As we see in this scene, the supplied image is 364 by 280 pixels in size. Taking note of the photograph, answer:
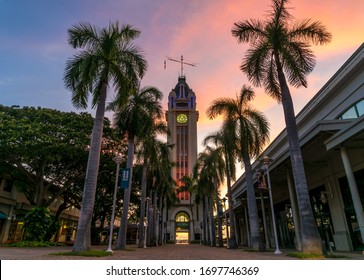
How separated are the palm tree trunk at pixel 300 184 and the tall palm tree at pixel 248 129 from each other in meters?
5.91

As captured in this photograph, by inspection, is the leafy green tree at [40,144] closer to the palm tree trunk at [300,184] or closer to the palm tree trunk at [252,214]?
the palm tree trunk at [252,214]

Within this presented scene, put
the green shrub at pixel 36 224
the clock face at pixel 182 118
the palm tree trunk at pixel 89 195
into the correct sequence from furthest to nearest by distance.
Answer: the clock face at pixel 182 118
the green shrub at pixel 36 224
the palm tree trunk at pixel 89 195

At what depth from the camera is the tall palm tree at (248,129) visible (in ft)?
64.8

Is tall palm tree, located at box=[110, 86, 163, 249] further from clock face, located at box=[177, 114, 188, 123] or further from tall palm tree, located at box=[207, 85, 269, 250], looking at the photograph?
clock face, located at box=[177, 114, 188, 123]

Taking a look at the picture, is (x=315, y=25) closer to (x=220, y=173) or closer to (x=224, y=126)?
(x=224, y=126)

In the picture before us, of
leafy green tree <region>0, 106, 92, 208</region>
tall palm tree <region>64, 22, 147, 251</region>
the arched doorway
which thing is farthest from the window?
the arched doorway

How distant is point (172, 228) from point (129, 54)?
6398 cm

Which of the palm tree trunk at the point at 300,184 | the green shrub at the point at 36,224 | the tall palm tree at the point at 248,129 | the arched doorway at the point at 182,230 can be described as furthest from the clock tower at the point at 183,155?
the palm tree trunk at the point at 300,184

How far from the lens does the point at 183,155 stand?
3125 inches

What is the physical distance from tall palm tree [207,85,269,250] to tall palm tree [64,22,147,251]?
855cm

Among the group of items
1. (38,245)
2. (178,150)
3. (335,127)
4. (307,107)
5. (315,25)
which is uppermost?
(178,150)

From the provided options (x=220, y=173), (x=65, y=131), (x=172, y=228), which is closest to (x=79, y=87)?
(x=65, y=131)

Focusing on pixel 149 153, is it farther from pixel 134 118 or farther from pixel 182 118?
pixel 182 118

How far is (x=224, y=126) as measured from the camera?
2120 cm
